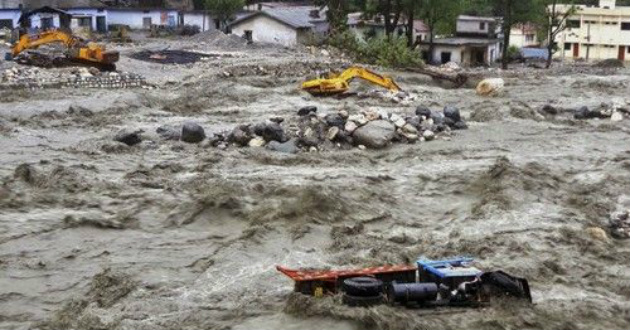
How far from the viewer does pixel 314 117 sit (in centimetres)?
1803

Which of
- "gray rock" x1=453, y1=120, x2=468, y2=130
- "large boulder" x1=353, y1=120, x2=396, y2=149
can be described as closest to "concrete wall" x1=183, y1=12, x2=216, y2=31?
"gray rock" x1=453, y1=120, x2=468, y2=130

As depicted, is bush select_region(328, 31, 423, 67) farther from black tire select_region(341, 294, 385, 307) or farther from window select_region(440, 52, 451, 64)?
black tire select_region(341, 294, 385, 307)

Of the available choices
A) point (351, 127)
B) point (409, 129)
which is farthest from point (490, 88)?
point (351, 127)

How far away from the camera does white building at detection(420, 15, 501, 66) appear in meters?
44.3

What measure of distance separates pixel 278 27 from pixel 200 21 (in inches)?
405

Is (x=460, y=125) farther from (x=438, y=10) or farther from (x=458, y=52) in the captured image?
(x=458, y=52)

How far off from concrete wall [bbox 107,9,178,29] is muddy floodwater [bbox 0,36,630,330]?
3003 centimetres

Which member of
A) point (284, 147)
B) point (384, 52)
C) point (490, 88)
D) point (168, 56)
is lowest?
Result: point (284, 147)

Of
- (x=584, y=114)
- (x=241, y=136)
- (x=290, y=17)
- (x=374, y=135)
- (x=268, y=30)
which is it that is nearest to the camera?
(x=241, y=136)

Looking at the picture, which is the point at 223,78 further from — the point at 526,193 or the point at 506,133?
the point at 526,193

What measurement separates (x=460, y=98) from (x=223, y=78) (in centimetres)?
823


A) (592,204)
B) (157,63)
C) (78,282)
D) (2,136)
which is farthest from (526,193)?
(157,63)

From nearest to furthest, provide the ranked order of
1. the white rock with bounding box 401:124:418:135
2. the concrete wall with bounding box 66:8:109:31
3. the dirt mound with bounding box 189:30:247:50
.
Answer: the white rock with bounding box 401:124:418:135
the dirt mound with bounding box 189:30:247:50
the concrete wall with bounding box 66:8:109:31

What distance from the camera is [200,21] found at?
5153 centimetres
